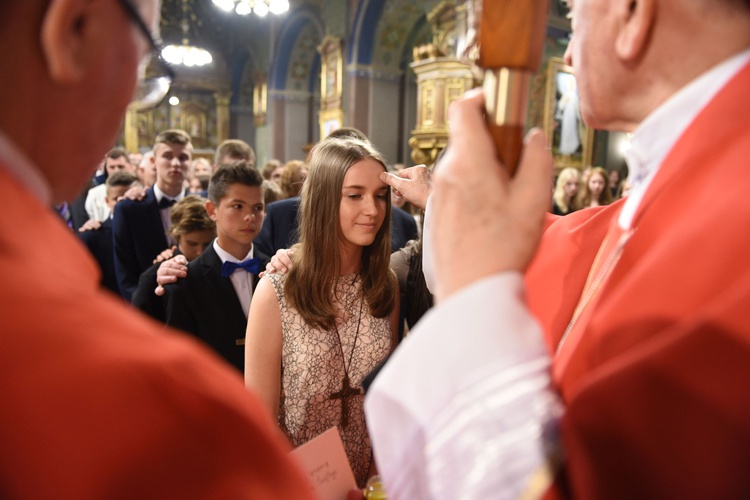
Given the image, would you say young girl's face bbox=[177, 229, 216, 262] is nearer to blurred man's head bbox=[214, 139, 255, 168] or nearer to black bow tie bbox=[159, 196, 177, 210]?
black bow tie bbox=[159, 196, 177, 210]

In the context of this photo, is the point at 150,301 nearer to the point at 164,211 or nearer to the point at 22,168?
the point at 164,211

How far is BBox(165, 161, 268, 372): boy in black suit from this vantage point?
8.36 ft

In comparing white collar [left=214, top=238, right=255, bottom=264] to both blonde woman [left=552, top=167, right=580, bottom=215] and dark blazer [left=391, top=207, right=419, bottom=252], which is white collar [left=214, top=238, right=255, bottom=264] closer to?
dark blazer [left=391, top=207, right=419, bottom=252]

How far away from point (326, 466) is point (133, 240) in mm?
2946

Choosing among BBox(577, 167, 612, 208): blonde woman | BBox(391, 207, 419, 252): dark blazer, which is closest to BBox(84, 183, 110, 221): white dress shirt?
BBox(391, 207, 419, 252): dark blazer

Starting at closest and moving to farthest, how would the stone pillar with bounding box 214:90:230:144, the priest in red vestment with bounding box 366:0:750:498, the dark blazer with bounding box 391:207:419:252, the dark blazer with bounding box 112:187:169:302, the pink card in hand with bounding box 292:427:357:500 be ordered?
the priest in red vestment with bounding box 366:0:750:498 < the pink card in hand with bounding box 292:427:357:500 < the dark blazer with bounding box 391:207:419:252 < the dark blazer with bounding box 112:187:169:302 < the stone pillar with bounding box 214:90:230:144

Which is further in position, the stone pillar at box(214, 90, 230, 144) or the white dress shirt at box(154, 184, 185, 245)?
the stone pillar at box(214, 90, 230, 144)

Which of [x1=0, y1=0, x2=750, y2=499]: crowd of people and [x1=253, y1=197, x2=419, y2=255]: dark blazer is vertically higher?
[x1=0, y1=0, x2=750, y2=499]: crowd of people

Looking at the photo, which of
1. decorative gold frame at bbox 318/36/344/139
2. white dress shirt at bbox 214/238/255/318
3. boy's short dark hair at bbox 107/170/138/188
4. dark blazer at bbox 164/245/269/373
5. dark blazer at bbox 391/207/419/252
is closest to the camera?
dark blazer at bbox 164/245/269/373

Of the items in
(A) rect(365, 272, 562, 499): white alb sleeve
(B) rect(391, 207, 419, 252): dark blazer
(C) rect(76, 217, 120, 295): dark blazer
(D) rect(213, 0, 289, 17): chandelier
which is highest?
(D) rect(213, 0, 289, 17): chandelier

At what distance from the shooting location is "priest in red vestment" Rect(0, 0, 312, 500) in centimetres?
50

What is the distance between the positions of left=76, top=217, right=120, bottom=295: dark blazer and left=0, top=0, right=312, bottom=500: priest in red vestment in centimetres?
409

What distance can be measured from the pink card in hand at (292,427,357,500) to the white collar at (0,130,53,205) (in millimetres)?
977

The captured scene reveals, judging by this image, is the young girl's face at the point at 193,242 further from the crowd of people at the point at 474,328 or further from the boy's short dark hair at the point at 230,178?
the crowd of people at the point at 474,328
